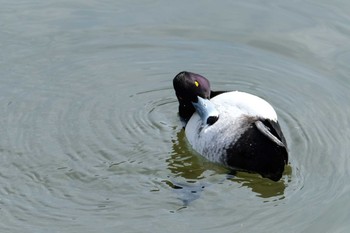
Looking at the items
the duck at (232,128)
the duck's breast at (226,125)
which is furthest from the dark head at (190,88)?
the duck's breast at (226,125)

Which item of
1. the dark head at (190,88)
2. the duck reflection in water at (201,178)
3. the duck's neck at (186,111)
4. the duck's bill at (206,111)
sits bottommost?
the duck reflection in water at (201,178)

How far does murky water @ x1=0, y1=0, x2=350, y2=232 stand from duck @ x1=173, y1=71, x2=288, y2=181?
0.14 metres

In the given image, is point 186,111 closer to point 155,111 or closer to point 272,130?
point 155,111

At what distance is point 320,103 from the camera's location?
8742mm

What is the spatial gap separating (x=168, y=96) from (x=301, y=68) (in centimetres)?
143

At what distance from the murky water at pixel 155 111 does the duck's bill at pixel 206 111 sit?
338 millimetres

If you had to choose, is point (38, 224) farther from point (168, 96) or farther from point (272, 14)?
point (272, 14)

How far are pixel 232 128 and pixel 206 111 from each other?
18.2 inches

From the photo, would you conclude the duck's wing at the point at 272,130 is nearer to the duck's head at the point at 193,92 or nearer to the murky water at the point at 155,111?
the murky water at the point at 155,111

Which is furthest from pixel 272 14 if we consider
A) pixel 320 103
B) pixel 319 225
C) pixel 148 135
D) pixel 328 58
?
pixel 319 225

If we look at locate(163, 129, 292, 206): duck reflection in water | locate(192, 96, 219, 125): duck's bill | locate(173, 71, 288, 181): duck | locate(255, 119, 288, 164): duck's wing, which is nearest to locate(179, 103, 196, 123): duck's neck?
locate(173, 71, 288, 181): duck

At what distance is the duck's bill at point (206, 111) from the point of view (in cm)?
795

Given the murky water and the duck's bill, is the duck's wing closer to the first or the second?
the murky water

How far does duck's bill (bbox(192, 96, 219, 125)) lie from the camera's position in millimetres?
7945
